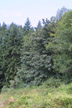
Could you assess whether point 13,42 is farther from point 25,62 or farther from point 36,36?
point 36,36

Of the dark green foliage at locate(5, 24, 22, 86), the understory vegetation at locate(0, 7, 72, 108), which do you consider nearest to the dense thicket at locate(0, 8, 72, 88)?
the understory vegetation at locate(0, 7, 72, 108)

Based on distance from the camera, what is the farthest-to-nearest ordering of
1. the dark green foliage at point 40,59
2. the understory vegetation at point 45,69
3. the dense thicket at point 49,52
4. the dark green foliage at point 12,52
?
1. the dark green foliage at point 12,52
2. the dark green foliage at point 40,59
3. the dense thicket at point 49,52
4. the understory vegetation at point 45,69

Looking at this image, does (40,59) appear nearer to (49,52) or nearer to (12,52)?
(49,52)

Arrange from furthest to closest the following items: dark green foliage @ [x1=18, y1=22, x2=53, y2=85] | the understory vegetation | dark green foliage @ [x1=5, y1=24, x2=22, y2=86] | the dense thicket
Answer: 1. dark green foliage @ [x1=5, y1=24, x2=22, y2=86]
2. dark green foliage @ [x1=18, y1=22, x2=53, y2=85]
3. the dense thicket
4. the understory vegetation

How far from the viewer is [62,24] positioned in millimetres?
7855

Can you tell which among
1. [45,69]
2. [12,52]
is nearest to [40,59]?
[45,69]

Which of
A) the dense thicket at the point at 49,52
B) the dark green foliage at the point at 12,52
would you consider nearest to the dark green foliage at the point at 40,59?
the dense thicket at the point at 49,52

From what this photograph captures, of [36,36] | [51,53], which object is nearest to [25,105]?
[51,53]

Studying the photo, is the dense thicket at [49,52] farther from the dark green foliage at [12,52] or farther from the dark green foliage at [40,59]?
the dark green foliage at [12,52]

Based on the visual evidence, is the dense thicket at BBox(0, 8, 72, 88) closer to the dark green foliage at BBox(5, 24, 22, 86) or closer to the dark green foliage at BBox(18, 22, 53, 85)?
the dark green foliage at BBox(18, 22, 53, 85)

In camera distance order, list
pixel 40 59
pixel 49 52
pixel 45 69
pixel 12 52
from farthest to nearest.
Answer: pixel 12 52 < pixel 49 52 < pixel 45 69 < pixel 40 59

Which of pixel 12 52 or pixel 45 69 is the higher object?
pixel 12 52

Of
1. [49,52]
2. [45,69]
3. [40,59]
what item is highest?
[49,52]

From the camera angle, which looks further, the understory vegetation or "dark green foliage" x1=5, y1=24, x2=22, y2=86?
"dark green foliage" x1=5, y1=24, x2=22, y2=86
